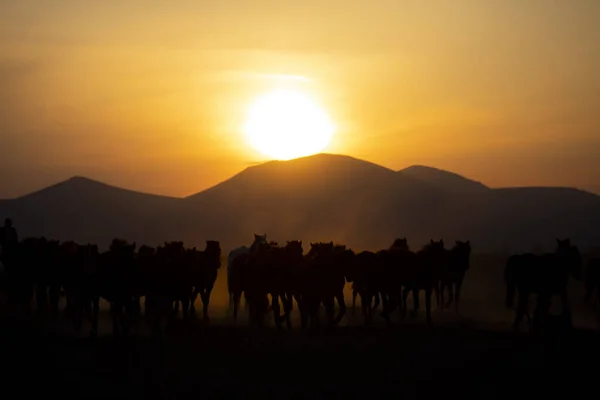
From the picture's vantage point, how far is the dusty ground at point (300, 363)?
17.2 m

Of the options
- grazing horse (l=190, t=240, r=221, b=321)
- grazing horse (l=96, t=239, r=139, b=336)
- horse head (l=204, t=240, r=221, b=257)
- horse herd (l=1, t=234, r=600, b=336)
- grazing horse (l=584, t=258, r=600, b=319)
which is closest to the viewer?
grazing horse (l=96, t=239, r=139, b=336)

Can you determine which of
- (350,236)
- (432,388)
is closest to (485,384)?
(432,388)

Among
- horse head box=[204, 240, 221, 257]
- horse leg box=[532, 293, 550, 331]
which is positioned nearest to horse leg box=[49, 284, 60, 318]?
horse head box=[204, 240, 221, 257]

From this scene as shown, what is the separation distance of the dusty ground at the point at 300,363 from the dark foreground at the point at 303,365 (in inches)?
A: 0.9

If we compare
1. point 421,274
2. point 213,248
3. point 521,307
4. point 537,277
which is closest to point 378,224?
point 213,248

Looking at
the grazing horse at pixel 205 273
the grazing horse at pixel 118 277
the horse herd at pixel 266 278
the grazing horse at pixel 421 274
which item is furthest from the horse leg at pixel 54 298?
the grazing horse at pixel 421 274

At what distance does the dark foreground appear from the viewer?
17203 millimetres

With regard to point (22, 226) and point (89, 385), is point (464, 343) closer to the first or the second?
point (89, 385)

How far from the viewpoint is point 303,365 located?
19391 millimetres

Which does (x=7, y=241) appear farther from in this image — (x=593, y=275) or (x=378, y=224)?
(x=378, y=224)

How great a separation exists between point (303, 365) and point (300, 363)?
0.20m

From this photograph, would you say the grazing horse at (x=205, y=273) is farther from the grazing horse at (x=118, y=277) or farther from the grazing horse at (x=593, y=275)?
the grazing horse at (x=593, y=275)

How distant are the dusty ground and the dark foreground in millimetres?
22

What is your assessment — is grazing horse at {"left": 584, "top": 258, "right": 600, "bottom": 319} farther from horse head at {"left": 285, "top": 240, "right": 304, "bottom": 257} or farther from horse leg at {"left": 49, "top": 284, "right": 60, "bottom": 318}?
horse leg at {"left": 49, "top": 284, "right": 60, "bottom": 318}
